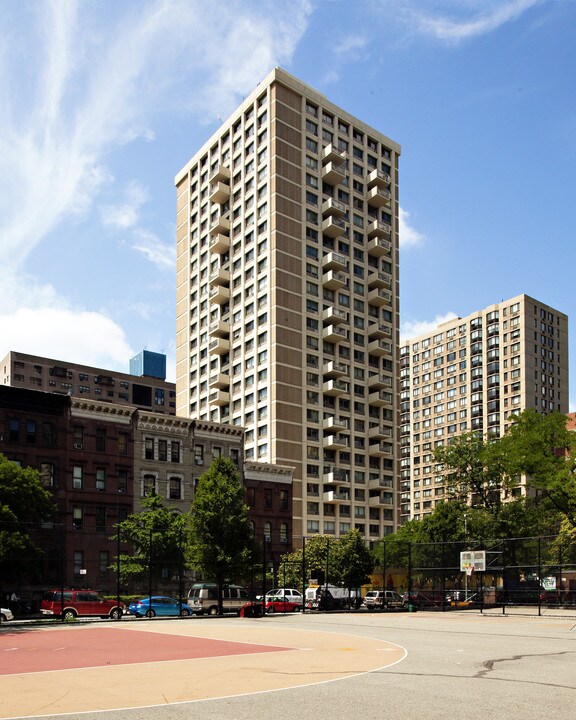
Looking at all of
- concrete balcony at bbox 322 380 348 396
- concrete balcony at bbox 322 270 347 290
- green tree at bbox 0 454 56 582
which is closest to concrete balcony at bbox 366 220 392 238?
concrete balcony at bbox 322 270 347 290

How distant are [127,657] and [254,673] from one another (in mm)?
6144

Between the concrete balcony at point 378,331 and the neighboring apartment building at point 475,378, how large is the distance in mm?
48696

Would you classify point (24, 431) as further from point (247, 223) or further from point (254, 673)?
point (247, 223)

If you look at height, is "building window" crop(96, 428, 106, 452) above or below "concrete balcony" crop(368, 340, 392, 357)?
below

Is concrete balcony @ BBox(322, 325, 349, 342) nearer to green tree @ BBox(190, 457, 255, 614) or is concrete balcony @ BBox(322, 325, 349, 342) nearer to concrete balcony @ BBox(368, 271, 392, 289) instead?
concrete balcony @ BBox(368, 271, 392, 289)

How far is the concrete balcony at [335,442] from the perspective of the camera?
362 feet

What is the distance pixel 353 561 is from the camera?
74.9m

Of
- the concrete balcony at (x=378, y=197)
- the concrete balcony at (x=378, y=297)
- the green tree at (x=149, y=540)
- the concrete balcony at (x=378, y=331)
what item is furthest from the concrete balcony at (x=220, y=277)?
the green tree at (x=149, y=540)

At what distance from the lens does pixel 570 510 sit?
7162cm

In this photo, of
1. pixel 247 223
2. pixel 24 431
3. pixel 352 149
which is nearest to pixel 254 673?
pixel 24 431

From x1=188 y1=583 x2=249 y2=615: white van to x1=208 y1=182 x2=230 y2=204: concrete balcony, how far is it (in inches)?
3111

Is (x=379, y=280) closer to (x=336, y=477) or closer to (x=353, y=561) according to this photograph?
(x=336, y=477)

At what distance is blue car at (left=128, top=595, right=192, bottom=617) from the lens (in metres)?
49.1

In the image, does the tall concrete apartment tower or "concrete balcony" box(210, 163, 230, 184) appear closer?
the tall concrete apartment tower
